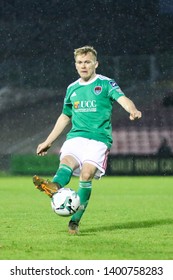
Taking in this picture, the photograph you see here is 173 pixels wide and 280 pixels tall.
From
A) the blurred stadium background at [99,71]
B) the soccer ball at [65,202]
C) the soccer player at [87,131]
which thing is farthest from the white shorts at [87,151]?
the blurred stadium background at [99,71]

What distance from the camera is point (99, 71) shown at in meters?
28.2

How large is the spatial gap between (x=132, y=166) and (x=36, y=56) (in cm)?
1176

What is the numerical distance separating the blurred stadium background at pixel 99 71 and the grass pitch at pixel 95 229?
9.60m

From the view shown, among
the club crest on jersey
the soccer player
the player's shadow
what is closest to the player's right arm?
the soccer player

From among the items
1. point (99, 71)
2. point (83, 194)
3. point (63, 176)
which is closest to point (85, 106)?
point (63, 176)

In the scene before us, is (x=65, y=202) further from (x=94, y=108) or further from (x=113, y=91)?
(x=113, y=91)

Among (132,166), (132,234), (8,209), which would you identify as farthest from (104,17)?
(132,234)

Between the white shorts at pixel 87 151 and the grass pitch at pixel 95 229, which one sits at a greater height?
the white shorts at pixel 87 151

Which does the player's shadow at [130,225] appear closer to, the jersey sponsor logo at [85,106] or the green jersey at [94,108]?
the green jersey at [94,108]

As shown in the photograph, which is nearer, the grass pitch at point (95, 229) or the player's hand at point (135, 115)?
the grass pitch at point (95, 229)

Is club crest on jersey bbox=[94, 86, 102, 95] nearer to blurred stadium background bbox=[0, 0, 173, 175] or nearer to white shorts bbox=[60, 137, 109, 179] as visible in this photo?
white shorts bbox=[60, 137, 109, 179]

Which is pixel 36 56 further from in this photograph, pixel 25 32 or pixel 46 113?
pixel 46 113

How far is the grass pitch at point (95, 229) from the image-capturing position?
21.1 feet

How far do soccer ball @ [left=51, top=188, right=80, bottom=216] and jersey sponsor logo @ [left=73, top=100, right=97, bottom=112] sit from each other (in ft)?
2.76
